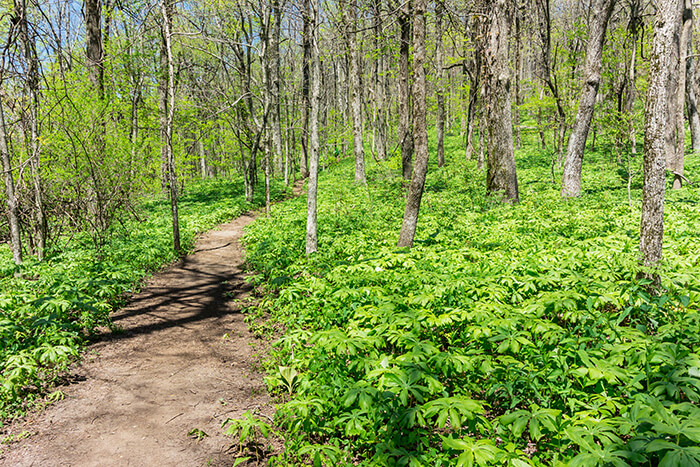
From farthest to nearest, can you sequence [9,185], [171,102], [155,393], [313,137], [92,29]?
[92,29] → [171,102] → [313,137] → [9,185] → [155,393]

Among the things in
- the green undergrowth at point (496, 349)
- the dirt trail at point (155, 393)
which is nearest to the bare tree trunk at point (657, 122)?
the green undergrowth at point (496, 349)

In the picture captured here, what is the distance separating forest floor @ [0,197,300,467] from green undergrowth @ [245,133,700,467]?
24.1 inches

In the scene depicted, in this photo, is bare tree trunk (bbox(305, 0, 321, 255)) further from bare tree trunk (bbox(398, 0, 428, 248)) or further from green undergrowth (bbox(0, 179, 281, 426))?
green undergrowth (bbox(0, 179, 281, 426))

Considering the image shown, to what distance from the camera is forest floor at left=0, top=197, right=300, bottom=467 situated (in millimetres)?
3461

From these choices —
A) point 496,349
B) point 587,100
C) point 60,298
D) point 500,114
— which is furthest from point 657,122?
point 587,100

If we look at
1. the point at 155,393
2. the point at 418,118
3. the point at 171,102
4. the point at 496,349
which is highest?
the point at 171,102

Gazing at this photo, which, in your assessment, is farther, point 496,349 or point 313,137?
point 313,137

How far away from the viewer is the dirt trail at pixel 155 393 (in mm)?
3453

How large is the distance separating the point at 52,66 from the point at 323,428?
532 inches

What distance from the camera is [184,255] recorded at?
34.2 feet

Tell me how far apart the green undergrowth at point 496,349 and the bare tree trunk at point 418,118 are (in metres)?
0.91

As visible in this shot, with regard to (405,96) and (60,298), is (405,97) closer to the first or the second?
(405,96)

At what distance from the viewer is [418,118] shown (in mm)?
7117

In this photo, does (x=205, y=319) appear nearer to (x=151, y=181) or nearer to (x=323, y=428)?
→ (x=323, y=428)
